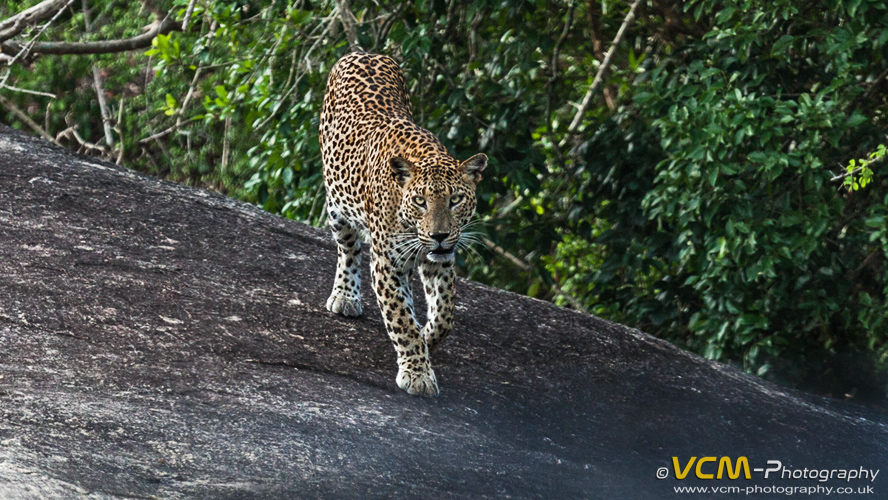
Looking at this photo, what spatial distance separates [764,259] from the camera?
24.0 ft

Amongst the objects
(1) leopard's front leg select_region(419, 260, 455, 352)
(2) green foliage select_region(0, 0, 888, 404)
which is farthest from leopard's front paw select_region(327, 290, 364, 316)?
(2) green foliage select_region(0, 0, 888, 404)

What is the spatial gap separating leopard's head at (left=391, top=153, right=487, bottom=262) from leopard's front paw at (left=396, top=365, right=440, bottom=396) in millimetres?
631

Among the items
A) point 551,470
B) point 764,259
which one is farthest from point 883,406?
point 551,470

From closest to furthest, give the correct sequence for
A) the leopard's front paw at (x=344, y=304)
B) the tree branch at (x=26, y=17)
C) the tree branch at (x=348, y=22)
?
the leopard's front paw at (x=344, y=304) → the tree branch at (x=348, y=22) → the tree branch at (x=26, y=17)

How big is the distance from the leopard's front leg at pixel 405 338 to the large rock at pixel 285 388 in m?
0.09

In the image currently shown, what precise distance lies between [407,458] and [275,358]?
1.29 meters

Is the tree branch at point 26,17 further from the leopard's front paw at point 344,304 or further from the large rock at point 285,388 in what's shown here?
the leopard's front paw at point 344,304

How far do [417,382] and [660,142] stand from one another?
13.4 ft

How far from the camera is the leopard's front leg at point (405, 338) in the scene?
5422 mm

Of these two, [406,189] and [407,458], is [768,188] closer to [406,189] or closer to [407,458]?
[406,189]

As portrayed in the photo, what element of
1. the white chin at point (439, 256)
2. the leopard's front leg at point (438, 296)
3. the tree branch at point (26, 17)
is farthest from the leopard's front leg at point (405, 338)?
the tree branch at point (26, 17)

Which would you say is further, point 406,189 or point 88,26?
point 88,26

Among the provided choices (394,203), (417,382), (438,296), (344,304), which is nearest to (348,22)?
(344,304)

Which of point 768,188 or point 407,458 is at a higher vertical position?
point 768,188
